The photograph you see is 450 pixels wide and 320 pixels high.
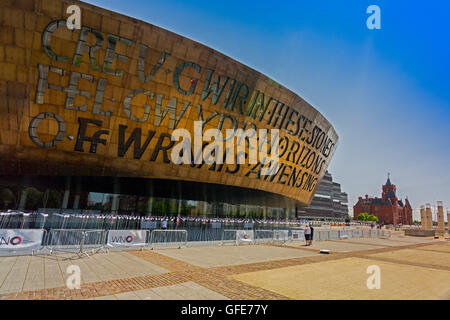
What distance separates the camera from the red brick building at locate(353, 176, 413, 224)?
151 meters

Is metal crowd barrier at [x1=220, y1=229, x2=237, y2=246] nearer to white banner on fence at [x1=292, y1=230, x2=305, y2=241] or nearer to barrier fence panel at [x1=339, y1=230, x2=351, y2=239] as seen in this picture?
white banner on fence at [x1=292, y1=230, x2=305, y2=241]

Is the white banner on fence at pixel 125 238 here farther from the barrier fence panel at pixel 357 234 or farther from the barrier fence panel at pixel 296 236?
the barrier fence panel at pixel 357 234

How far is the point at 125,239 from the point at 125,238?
0.06 metres

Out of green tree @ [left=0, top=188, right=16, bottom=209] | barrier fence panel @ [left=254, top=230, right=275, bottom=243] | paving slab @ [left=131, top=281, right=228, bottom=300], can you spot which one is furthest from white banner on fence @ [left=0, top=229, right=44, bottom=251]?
green tree @ [left=0, top=188, right=16, bottom=209]

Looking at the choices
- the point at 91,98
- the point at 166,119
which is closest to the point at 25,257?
the point at 91,98

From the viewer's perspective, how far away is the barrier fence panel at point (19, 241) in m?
10.5

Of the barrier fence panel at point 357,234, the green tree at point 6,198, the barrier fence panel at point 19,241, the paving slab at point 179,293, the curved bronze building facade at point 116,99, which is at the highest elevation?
the curved bronze building facade at point 116,99

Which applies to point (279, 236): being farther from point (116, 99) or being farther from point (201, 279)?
point (116, 99)

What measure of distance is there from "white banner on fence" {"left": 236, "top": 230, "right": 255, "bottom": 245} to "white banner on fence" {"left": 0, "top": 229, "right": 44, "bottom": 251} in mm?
12533

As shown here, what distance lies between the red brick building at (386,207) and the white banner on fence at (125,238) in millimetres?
163252

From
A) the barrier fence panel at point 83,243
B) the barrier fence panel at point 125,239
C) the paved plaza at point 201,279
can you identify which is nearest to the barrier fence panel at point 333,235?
the paved plaza at point 201,279

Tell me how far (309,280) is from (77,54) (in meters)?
21.0

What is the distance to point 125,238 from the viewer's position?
547 inches

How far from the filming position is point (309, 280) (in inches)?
343
